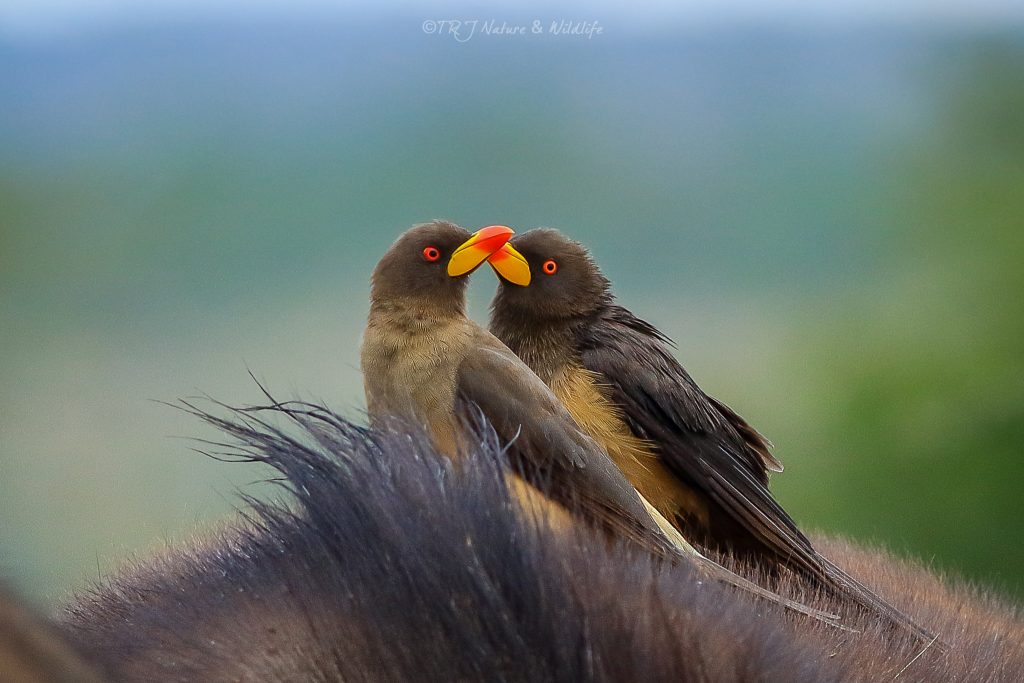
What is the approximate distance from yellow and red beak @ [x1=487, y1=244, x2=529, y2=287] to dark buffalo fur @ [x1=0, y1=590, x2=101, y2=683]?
1.36 feet

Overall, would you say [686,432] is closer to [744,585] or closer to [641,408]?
[641,408]

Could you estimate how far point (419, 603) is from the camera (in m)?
0.40

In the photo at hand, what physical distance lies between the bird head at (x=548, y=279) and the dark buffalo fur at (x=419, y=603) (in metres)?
0.20

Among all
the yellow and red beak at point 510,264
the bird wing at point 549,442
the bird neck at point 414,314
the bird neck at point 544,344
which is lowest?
the bird wing at point 549,442

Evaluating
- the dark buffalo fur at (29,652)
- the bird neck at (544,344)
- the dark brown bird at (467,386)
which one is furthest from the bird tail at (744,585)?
the dark buffalo fur at (29,652)

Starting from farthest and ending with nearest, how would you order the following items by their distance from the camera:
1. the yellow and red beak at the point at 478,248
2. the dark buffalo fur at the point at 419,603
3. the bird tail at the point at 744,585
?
the yellow and red beak at the point at 478,248 < the bird tail at the point at 744,585 < the dark buffalo fur at the point at 419,603

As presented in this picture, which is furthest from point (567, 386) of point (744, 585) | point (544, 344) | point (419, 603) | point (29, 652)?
point (29, 652)

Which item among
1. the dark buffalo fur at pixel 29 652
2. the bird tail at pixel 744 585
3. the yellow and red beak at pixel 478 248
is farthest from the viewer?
the yellow and red beak at pixel 478 248

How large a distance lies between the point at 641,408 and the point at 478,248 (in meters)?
0.14

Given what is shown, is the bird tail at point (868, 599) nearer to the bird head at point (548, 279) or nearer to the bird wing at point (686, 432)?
the bird wing at point (686, 432)

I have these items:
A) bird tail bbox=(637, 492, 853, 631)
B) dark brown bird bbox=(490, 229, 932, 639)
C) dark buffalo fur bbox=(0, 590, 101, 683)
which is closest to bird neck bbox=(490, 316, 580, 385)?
dark brown bird bbox=(490, 229, 932, 639)

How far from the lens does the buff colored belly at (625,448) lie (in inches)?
27.0

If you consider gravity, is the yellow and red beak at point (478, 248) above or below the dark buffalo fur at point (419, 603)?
above

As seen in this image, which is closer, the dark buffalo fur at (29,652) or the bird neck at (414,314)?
the dark buffalo fur at (29,652)
